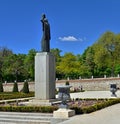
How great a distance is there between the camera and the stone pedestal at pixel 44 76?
755 inches

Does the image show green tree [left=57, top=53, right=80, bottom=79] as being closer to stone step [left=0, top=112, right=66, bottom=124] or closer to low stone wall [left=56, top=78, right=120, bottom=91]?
low stone wall [left=56, top=78, right=120, bottom=91]

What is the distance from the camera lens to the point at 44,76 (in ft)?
63.1

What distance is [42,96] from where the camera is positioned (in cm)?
1923

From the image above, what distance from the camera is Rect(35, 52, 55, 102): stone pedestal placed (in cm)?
1917

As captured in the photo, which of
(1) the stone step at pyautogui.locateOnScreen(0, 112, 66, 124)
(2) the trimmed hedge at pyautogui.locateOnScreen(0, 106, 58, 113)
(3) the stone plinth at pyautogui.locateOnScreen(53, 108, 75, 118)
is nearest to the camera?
(1) the stone step at pyautogui.locateOnScreen(0, 112, 66, 124)

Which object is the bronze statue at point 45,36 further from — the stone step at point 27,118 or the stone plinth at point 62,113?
the stone plinth at point 62,113

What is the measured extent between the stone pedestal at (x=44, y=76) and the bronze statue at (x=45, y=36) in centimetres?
45

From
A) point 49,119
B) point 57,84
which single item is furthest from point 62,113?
point 57,84

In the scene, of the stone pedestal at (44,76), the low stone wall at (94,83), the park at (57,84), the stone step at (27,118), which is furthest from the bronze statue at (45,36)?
the low stone wall at (94,83)

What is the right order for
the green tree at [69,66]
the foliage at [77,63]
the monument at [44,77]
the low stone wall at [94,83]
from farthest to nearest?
the green tree at [69,66] < the foliage at [77,63] < the low stone wall at [94,83] < the monument at [44,77]

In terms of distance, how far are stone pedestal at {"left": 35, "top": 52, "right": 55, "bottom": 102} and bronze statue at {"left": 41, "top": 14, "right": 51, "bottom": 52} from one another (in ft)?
1.47

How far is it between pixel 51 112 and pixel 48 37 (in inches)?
213

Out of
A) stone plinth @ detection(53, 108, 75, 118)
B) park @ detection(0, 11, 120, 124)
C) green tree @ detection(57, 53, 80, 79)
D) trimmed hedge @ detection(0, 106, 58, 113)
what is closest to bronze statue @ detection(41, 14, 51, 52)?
park @ detection(0, 11, 120, 124)

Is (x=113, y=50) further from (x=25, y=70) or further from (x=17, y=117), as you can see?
(x=17, y=117)
